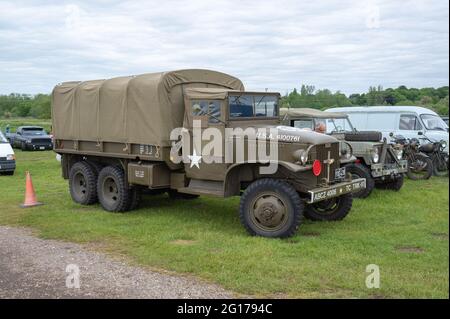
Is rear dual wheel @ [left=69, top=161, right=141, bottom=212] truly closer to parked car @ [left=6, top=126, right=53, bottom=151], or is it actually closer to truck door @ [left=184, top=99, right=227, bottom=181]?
truck door @ [left=184, top=99, right=227, bottom=181]

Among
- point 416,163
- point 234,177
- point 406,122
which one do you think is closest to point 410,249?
point 234,177

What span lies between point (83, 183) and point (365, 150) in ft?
20.0

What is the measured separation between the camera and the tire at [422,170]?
13984 millimetres

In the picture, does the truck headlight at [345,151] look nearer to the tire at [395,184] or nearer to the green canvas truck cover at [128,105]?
the green canvas truck cover at [128,105]

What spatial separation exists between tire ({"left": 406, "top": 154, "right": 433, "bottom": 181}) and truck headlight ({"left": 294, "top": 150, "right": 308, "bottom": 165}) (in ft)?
25.5

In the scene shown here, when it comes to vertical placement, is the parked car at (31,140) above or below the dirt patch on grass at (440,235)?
above

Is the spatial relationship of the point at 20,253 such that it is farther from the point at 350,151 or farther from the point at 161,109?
the point at 350,151

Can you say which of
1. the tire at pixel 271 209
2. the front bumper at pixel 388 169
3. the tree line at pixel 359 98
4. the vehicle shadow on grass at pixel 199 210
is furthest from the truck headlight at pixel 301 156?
the tree line at pixel 359 98

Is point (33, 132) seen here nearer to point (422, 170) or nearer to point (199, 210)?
point (199, 210)

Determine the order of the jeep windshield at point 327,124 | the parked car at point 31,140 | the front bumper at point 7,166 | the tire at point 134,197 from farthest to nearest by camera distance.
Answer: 1. the parked car at point 31,140
2. the front bumper at point 7,166
3. the jeep windshield at point 327,124
4. the tire at point 134,197

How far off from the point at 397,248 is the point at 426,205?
3.49 metres

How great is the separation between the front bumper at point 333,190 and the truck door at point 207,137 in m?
1.57

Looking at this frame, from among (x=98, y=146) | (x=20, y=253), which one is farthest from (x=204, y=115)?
(x=20, y=253)

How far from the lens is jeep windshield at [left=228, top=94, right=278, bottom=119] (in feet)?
27.3
